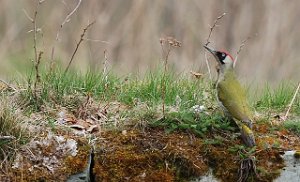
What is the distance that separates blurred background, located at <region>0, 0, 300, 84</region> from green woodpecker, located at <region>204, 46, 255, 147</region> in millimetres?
4096

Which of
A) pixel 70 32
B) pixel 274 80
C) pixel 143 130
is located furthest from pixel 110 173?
pixel 70 32

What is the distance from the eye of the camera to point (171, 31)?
33.5ft

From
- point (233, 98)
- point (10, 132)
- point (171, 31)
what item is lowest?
point (10, 132)

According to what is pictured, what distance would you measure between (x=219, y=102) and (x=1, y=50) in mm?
5315

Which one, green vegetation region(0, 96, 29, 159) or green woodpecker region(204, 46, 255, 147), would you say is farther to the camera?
green woodpecker region(204, 46, 255, 147)

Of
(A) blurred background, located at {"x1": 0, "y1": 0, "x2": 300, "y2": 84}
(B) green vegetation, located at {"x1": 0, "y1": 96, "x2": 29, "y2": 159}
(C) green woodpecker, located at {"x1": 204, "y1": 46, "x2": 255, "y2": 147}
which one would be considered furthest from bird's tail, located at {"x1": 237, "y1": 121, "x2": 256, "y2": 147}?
(A) blurred background, located at {"x1": 0, "y1": 0, "x2": 300, "y2": 84}

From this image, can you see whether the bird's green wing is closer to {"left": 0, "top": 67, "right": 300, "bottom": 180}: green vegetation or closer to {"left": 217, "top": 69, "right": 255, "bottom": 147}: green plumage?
{"left": 217, "top": 69, "right": 255, "bottom": 147}: green plumage

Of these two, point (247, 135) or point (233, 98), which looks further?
point (233, 98)

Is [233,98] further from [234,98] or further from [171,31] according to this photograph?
[171,31]

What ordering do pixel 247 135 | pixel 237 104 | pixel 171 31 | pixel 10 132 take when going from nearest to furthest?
1. pixel 10 132
2. pixel 247 135
3. pixel 237 104
4. pixel 171 31

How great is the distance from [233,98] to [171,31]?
534 centimetres

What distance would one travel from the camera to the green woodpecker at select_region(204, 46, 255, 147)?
4.76 meters

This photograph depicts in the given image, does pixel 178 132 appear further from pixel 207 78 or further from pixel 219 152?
pixel 207 78

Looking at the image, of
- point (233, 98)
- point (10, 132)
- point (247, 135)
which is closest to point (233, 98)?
point (233, 98)
